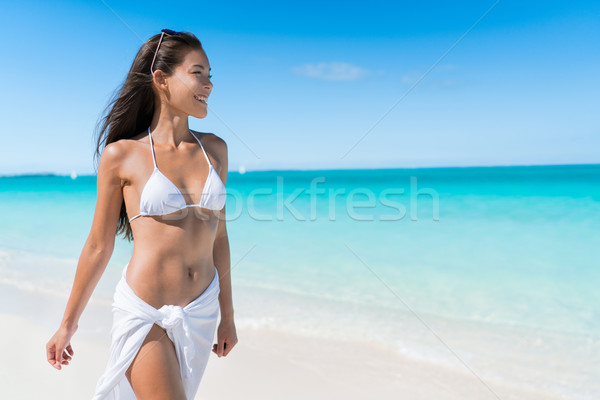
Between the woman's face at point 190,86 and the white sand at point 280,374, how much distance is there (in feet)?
7.90

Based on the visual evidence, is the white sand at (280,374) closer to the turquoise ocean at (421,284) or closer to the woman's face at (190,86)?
the turquoise ocean at (421,284)

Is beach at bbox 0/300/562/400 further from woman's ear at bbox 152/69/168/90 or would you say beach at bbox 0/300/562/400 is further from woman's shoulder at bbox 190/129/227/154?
woman's ear at bbox 152/69/168/90

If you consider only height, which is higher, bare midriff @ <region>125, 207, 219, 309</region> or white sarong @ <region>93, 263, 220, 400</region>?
bare midriff @ <region>125, 207, 219, 309</region>

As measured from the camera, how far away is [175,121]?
1.95 m

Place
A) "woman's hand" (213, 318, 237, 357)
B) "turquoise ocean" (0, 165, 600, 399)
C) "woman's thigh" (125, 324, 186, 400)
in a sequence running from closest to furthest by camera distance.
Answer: "woman's thigh" (125, 324, 186, 400) < "woman's hand" (213, 318, 237, 357) < "turquoise ocean" (0, 165, 600, 399)

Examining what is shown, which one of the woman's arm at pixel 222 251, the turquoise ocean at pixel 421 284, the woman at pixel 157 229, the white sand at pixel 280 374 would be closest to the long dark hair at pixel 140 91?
the woman at pixel 157 229

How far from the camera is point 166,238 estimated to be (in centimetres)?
179

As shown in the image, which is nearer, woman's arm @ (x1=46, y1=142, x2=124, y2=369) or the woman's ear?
woman's arm @ (x1=46, y1=142, x2=124, y2=369)

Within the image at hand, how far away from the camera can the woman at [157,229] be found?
1734 mm

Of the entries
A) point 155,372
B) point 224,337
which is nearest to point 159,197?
point 155,372

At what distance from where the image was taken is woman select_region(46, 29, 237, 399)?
173cm

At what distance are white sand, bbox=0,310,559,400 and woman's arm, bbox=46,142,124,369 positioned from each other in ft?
6.33

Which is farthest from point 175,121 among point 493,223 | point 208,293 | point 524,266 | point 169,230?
point 493,223

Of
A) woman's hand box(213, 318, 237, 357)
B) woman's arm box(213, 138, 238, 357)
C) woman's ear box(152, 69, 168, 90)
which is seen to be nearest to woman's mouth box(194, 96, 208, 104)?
woman's ear box(152, 69, 168, 90)
